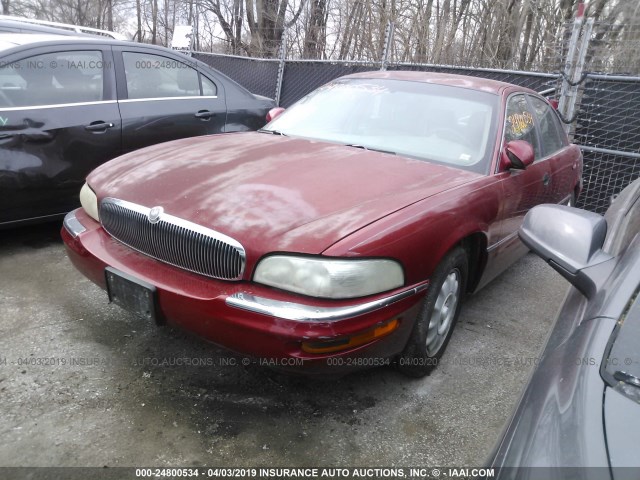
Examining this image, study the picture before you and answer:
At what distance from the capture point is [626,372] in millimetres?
1203

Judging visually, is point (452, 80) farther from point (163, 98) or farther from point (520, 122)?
point (163, 98)

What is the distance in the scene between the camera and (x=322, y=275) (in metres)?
1.94

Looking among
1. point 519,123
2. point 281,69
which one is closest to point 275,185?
point 519,123

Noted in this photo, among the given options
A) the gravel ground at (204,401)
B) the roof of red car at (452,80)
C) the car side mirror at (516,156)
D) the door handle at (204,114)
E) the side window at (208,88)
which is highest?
the roof of red car at (452,80)

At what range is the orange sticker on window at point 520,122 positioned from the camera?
3.29 metres

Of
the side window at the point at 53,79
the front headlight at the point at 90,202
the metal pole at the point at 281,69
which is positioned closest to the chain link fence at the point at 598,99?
the metal pole at the point at 281,69

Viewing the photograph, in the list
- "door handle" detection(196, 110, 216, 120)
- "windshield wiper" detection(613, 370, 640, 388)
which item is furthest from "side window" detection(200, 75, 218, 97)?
"windshield wiper" detection(613, 370, 640, 388)

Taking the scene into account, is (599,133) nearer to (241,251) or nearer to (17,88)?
(241,251)

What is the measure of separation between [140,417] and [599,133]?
5.80 metres

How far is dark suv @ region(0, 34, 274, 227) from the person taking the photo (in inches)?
143

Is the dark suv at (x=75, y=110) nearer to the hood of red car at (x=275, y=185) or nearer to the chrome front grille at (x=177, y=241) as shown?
the hood of red car at (x=275, y=185)

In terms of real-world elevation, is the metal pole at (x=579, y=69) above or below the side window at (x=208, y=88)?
above

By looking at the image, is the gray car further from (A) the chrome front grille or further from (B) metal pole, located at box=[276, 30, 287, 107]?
(B) metal pole, located at box=[276, 30, 287, 107]

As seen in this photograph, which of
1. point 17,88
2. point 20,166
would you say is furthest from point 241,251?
point 17,88
